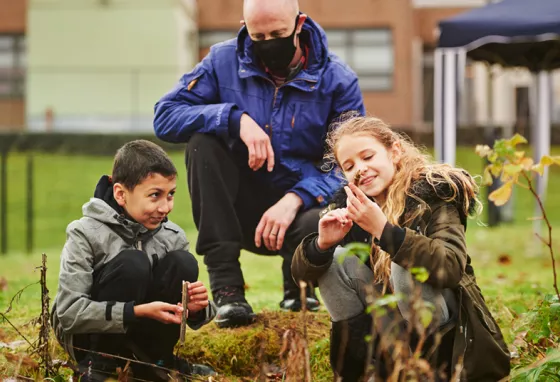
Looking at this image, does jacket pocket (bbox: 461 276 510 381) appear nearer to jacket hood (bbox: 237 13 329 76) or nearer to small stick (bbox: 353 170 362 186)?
small stick (bbox: 353 170 362 186)

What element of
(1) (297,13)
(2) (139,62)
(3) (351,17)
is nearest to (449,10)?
(3) (351,17)

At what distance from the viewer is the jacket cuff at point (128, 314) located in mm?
2924

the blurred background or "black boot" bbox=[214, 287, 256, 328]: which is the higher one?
the blurred background

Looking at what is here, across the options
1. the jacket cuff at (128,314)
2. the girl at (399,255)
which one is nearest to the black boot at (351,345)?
the girl at (399,255)

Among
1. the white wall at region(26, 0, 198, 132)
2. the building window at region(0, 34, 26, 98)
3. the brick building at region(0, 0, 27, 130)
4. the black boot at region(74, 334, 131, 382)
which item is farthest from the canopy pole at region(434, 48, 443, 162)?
the brick building at region(0, 0, 27, 130)

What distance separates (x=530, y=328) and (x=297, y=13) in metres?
1.60

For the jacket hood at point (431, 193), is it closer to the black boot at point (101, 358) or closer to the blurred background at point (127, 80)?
the black boot at point (101, 358)

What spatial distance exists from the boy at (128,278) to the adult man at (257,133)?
0.52 meters

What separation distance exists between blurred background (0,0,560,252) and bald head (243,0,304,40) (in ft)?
23.6

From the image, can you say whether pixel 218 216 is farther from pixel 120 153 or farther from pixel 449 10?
pixel 449 10

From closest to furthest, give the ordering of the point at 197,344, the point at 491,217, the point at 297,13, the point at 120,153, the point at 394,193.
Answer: the point at 394,193, the point at 120,153, the point at 197,344, the point at 297,13, the point at 491,217

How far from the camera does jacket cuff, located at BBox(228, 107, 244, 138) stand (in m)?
3.73

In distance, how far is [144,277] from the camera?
301 centimetres

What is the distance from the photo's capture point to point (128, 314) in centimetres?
293
